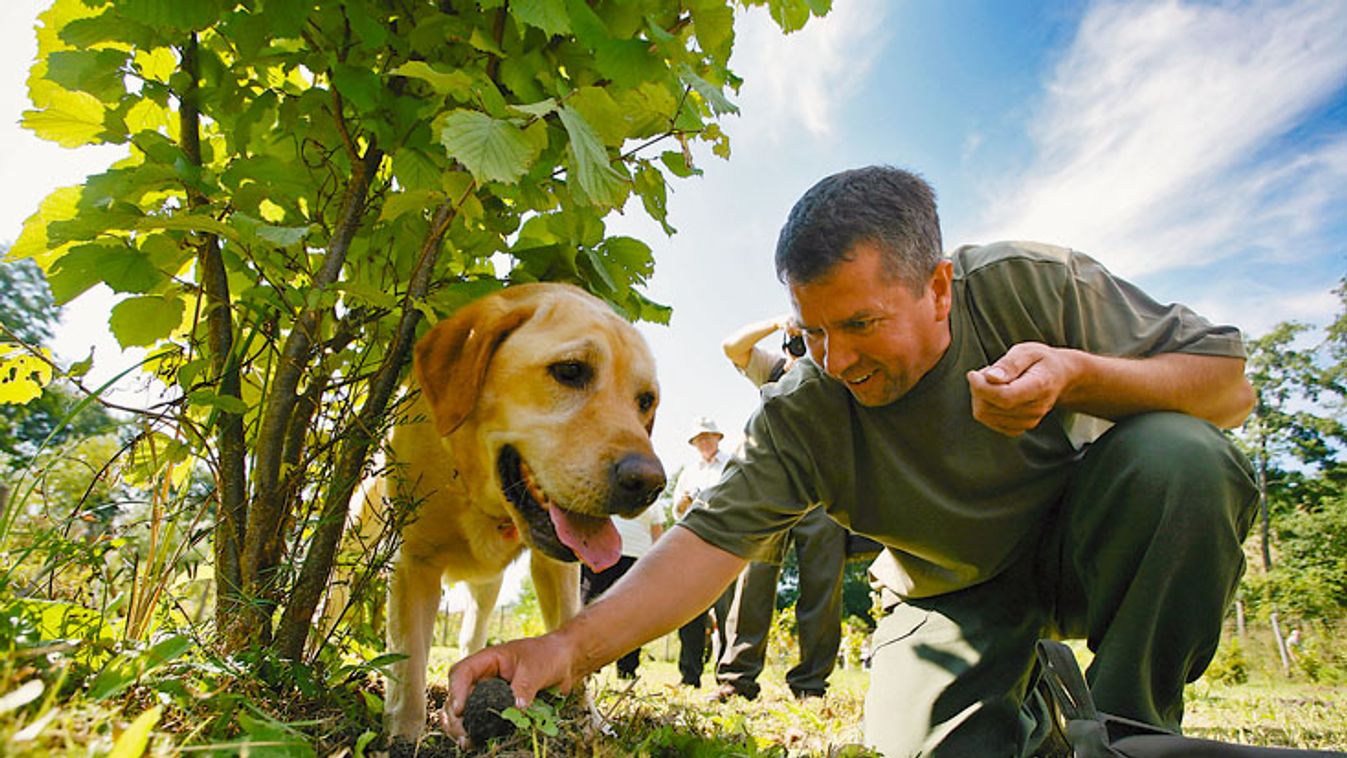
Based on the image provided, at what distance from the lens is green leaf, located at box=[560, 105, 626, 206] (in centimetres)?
148

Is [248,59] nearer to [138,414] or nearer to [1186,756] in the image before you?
[138,414]

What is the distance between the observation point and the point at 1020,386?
1.93m

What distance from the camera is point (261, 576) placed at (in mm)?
2014

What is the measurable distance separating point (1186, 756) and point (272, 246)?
236 cm

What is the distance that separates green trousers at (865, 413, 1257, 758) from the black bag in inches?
23.2

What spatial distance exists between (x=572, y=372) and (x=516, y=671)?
3.47 ft

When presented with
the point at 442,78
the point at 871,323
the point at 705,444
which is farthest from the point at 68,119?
the point at 705,444

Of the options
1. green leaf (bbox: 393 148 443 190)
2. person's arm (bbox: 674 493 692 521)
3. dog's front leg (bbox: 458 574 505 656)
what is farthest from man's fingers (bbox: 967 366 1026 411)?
person's arm (bbox: 674 493 692 521)

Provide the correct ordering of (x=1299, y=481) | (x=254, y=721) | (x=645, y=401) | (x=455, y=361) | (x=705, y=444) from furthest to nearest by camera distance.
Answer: (x=1299, y=481)
(x=705, y=444)
(x=645, y=401)
(x=455, y=361)
(x=254, y=721)

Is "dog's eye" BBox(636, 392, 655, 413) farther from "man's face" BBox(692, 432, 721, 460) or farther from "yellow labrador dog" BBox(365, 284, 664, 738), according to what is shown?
"man's face" BBox(692, 432, 721, 460)

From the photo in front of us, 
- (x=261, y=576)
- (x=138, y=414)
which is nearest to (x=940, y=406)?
(x=261, y=576)

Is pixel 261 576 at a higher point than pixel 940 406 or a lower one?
lower

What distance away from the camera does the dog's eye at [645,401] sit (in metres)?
2.79

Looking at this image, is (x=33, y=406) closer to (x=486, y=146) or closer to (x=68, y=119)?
(x=68, y=119)
